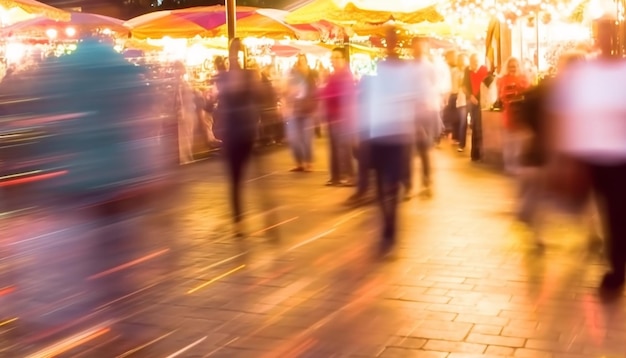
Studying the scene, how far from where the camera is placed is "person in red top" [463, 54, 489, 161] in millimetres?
14992

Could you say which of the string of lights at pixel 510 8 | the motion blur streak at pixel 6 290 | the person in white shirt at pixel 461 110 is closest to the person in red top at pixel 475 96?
the person in white shirt at pixel 461 110

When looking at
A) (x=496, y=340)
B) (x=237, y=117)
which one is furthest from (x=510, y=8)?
(x=496, y=340)

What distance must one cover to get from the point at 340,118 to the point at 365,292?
637cm

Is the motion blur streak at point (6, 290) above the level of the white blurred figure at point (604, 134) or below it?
below

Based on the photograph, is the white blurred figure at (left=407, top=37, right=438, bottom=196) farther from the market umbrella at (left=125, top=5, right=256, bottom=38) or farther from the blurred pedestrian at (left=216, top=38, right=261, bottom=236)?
the market umbrella at (left=125, top=5, right=256, bottom=38)

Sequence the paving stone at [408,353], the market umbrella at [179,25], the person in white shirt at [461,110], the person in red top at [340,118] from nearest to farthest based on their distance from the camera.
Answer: the paving stone at [408,353], the person in red top at [340,118], the person in white shirt at [461,110], the market umbrella at [179,25]

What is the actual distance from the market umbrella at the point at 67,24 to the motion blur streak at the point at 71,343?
529 inches

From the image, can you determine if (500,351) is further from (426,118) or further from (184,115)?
(184,115)

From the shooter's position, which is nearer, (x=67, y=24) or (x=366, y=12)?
(x=366, y=12)

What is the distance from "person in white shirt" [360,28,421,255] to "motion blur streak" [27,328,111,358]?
3.10m

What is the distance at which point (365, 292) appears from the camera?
6781mm

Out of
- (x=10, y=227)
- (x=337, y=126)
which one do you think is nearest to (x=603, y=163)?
(x=10, y=227)

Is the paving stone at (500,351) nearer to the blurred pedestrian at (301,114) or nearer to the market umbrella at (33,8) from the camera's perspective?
the blurred pedestrian at (301,114)

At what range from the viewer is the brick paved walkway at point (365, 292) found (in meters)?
5.57
